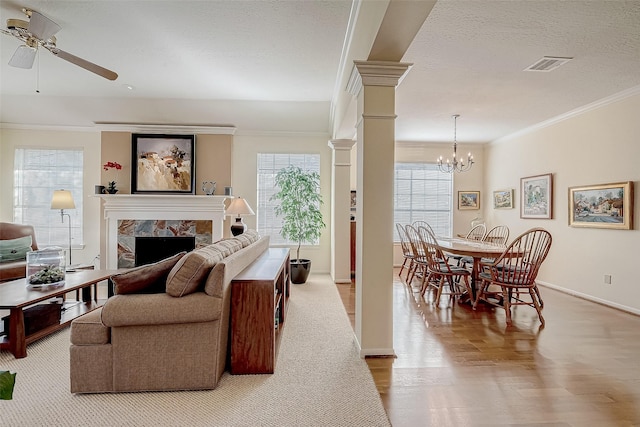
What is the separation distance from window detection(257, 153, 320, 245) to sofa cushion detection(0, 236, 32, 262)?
3.43 metres

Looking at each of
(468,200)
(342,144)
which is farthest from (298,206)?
(468,200)

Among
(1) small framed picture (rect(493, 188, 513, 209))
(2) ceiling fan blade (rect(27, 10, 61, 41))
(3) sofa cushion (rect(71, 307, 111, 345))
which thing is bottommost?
(3) sofa cushion (rect(71, 307, 111, 345))

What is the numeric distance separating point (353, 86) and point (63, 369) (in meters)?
3.25

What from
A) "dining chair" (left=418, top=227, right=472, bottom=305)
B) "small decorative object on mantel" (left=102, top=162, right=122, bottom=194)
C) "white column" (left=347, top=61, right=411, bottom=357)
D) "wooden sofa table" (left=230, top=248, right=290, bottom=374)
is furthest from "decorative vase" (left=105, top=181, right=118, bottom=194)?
"dining chair" (left=418, top=227, right=472, bottom=305)

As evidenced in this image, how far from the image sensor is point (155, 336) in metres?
2.06

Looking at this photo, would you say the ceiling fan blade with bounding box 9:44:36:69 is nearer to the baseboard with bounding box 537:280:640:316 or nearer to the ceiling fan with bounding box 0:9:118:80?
the ceiling fan with bounding box 0:9:118:80

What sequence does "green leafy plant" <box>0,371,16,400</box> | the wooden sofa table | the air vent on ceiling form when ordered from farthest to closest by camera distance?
the air vent on ceiling → the wooden sofa table → "green leafy plant" <box>0,371,16,400</box>

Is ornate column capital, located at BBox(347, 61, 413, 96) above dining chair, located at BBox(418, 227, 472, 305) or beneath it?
above

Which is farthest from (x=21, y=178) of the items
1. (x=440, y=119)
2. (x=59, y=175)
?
(x=440, y=119)

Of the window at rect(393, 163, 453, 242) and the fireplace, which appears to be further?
the window at rect(393, 163, 453, 242)

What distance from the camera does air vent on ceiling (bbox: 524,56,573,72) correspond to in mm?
3107

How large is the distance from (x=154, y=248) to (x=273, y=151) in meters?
2.68

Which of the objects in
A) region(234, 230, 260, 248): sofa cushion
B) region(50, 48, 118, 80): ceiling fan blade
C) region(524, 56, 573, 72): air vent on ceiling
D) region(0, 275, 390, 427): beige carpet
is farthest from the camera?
region(234, 230, 260, 248): sofa cushion

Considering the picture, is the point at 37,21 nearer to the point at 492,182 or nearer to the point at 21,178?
the point at 21,178
